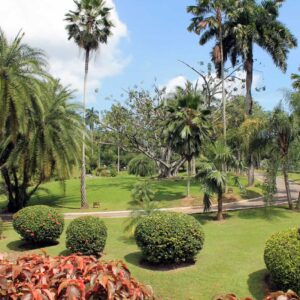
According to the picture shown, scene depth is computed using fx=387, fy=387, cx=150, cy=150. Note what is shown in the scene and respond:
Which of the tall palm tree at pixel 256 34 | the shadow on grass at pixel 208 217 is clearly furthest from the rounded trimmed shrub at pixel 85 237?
the tall palm tree at pixel 256 34

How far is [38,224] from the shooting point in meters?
13.4

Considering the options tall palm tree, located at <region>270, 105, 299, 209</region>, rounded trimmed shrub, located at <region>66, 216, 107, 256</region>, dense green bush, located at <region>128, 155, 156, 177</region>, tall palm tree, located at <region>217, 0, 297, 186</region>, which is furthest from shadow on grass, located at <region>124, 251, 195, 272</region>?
dense green bush, located at <region>128, 155, 156, 177</region>

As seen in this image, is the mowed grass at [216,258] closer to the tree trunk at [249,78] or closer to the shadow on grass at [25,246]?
the shadow on grass at [25,246]

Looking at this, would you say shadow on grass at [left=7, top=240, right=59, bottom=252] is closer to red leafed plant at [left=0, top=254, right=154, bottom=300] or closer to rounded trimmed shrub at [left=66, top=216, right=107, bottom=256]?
rounded trimmed shrub at [left=66, top=216, right=107, bottom=256]

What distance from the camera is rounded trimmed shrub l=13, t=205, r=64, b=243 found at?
44.1 feet

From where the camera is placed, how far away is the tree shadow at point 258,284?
940 cm

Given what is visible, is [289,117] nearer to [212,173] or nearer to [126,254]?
[212,173]

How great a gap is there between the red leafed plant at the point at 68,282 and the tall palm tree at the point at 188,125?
21.1 meters

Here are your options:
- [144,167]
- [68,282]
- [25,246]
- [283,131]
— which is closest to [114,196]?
[283,131]

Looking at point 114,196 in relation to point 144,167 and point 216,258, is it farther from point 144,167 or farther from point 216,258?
point 144,167

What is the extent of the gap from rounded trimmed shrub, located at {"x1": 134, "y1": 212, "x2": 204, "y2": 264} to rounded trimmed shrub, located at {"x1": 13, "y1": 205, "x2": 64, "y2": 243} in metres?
3.99

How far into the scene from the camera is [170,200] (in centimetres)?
2717

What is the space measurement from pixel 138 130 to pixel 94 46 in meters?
15.0

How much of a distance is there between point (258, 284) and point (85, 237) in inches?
205
